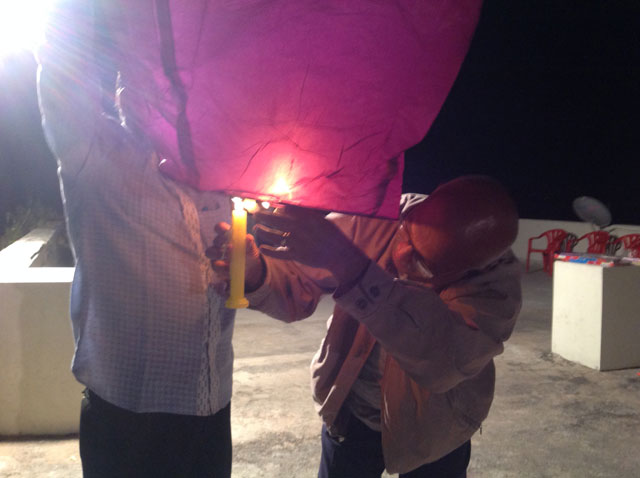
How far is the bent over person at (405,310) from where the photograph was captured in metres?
1.17

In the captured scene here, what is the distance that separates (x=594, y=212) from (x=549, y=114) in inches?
353

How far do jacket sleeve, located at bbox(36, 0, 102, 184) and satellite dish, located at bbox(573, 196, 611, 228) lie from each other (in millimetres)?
13449

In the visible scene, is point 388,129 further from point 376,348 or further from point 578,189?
point 578,189

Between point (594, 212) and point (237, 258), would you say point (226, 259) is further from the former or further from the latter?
point (594, 212)

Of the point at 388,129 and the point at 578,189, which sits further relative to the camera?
the point at 578,189

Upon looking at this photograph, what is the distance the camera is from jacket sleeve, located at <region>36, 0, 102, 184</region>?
108cm

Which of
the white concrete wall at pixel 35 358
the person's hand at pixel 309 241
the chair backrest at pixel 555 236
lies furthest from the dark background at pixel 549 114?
the person's hand at pixel 309 241

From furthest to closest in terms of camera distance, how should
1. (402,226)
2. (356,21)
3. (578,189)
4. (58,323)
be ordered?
(578,189), (58,323), (402,226), (356,21)

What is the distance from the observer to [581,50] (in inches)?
747

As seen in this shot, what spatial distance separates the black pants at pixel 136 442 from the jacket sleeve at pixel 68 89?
587 millimetres

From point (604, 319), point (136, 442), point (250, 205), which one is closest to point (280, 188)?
point (250, 205)

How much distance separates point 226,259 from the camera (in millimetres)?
1127

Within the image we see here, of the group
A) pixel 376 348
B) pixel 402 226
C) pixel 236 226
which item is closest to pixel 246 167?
pixel 236 226

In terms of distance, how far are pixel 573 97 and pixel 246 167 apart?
21.9 m
